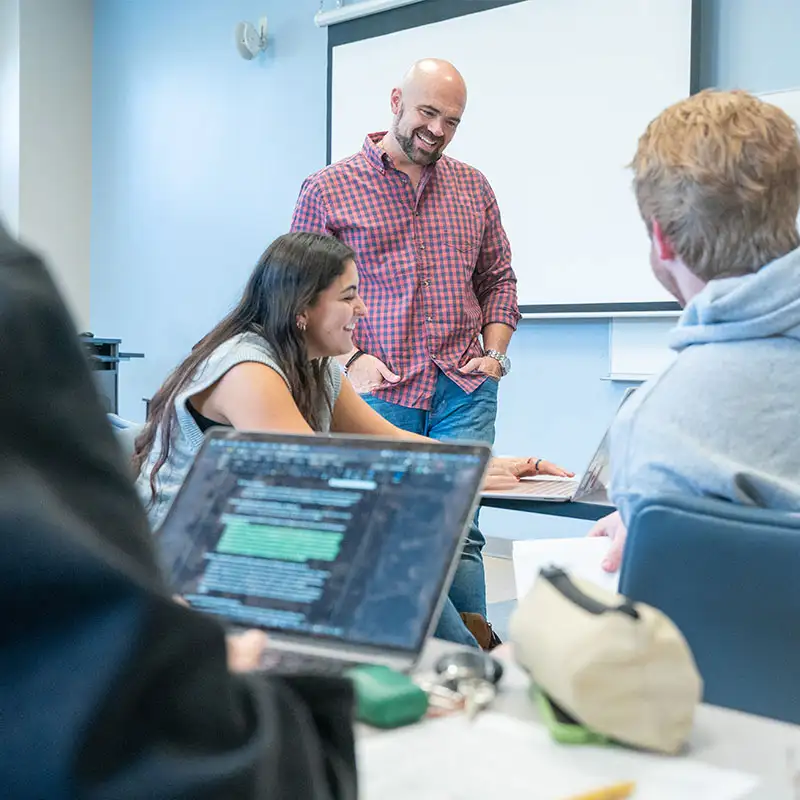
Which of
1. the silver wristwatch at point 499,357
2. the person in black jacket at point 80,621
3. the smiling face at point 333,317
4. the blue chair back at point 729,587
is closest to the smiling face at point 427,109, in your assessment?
the silver wristwatch at point 499,357

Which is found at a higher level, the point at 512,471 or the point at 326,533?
the point at 326,533

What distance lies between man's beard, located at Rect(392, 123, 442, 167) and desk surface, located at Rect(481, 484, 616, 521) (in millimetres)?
1386

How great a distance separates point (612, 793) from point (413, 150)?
2.45m

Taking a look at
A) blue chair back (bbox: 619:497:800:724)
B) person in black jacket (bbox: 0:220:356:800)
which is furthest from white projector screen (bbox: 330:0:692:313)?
person in black jacket (bbox: 0:220:356:800)

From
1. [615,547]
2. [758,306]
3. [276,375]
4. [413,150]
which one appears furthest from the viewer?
[413,150]

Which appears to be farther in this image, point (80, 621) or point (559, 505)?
point (559, 505)

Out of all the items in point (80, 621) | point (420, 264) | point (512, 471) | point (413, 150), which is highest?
point (413, 150)

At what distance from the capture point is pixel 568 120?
3.98 metres

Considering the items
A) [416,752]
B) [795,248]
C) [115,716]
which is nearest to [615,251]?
[795,248]

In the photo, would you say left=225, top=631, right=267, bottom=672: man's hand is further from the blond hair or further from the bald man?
the bald man

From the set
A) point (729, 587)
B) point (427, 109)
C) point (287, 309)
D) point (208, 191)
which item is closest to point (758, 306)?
point (729, 587)

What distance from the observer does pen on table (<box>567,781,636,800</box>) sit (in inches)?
20.6

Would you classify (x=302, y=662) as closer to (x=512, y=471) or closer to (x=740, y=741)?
(x=740, y=741)

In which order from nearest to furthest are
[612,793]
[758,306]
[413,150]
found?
[612,793]
[758,306]
[413,150]
